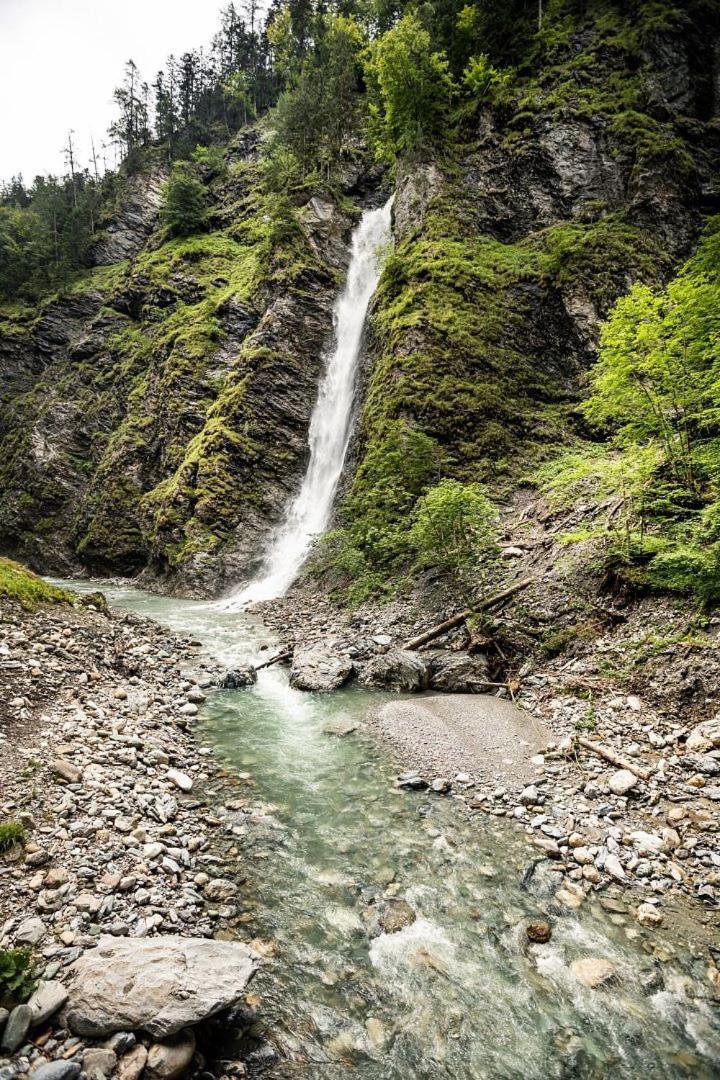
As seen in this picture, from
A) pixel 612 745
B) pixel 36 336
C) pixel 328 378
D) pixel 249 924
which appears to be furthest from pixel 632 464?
pixel 36 336

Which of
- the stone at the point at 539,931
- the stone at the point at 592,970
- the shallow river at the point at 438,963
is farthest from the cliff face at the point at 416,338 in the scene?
the stone at the point at 592,970

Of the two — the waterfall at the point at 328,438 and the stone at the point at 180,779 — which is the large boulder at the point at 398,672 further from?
the waterfall at the point at 328,438

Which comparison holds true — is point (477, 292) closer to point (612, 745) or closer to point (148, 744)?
point (612, 745)

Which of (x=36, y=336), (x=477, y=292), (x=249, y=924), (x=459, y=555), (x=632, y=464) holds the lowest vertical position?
(x=249, y=924)

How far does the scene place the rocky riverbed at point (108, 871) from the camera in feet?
9.18

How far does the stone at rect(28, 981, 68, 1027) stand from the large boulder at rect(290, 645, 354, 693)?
22.5 feet

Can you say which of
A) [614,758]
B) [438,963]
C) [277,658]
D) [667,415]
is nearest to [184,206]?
[277,658]

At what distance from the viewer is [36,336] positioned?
41.2 metres

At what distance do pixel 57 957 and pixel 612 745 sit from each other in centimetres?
636

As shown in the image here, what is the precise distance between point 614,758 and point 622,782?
1.58 ft

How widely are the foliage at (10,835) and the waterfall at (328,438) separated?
13680 millimetres

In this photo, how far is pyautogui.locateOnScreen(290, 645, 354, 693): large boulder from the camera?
988cm

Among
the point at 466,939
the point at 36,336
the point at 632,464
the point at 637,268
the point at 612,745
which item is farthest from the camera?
the point at 36,336

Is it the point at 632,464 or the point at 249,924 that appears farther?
the point at 632,464
